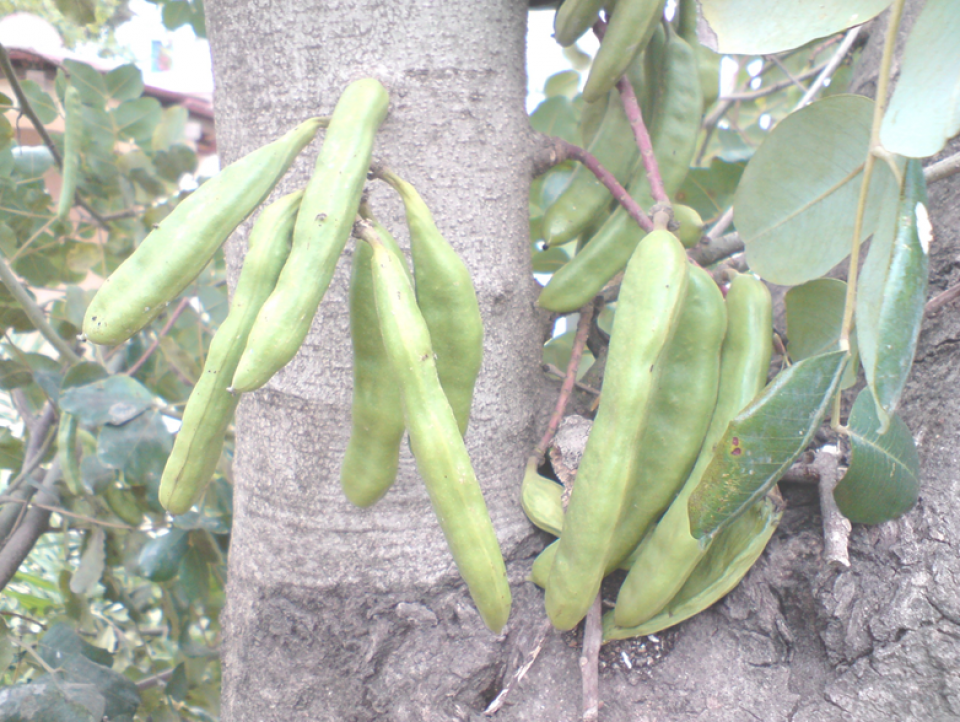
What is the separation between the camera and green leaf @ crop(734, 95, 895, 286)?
0.64m

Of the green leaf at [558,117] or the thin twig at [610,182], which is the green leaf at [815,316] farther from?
the green leaf at [558,117]

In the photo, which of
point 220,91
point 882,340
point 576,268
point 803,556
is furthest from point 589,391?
point 220,91

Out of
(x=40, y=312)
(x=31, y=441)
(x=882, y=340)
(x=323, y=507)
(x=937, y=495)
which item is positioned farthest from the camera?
(x=31, y=441)

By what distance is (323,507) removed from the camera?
0.70m

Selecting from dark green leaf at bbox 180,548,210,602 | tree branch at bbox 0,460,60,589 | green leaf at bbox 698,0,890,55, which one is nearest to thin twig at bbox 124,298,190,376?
tree branch at bbox 0,460,60,589

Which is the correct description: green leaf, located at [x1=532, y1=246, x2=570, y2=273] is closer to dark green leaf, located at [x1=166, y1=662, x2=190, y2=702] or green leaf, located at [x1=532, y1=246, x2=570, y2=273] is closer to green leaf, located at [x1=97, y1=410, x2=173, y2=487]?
green leaf, located at [x1=97, y1=410, x2=173, y2=487]

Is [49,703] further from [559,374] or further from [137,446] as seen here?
[559,374]

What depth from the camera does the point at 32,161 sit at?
1212 mm

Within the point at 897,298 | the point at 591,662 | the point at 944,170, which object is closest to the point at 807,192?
the point at 944,170

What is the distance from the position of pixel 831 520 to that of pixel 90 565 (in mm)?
1072

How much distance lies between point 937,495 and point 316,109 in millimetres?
685

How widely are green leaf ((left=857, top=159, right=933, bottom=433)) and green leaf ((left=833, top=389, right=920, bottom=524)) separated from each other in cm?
9

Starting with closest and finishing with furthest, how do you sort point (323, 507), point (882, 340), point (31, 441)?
1. point (882, 340)
2. point (323, 507)
3. point (31, 441)

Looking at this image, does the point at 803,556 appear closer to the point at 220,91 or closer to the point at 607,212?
the point at 607,212
